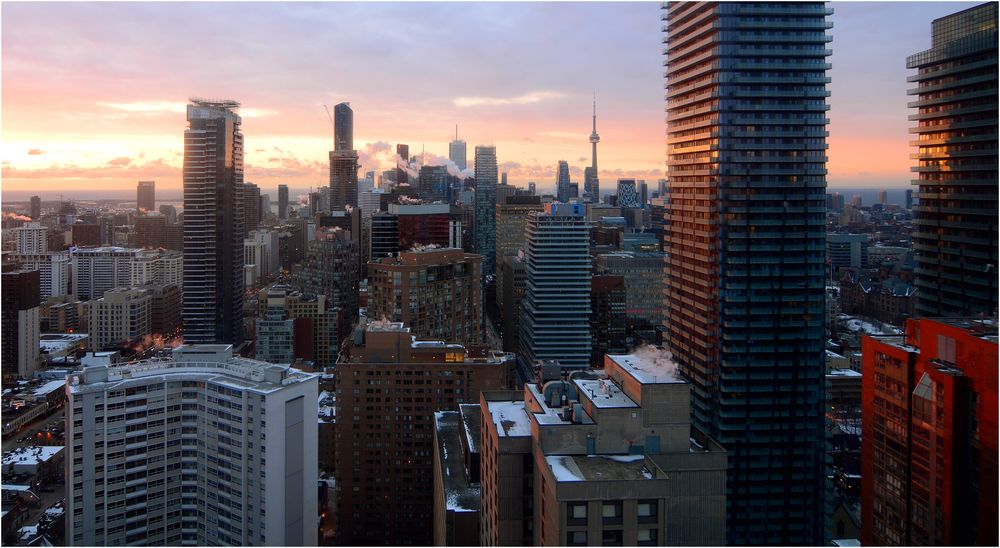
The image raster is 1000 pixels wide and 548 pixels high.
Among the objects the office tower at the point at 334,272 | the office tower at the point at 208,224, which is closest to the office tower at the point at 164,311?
the office tower at the point at 208,224

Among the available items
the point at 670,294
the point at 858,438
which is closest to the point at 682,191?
the point at 670,294

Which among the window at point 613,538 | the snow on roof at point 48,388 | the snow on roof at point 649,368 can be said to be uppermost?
the snow on roof at point 649,368

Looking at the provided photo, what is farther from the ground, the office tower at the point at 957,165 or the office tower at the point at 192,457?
the office tower at the point at 957,165

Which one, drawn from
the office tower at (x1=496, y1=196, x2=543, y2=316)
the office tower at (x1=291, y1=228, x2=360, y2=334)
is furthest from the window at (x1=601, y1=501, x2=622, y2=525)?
the office tower at (x1=496, y1=196, x2=543, y2=316)

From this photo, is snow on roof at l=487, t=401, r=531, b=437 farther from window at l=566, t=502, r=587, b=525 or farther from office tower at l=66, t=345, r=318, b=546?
office tower at l=66, t=345, r=318, b=546

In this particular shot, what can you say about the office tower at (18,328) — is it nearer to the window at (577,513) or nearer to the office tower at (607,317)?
the office tower at (607,317)

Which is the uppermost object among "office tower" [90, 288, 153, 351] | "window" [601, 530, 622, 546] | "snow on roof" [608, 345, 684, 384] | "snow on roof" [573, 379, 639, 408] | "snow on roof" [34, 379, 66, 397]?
"snow on roof" [608, 345, 684, 384]
